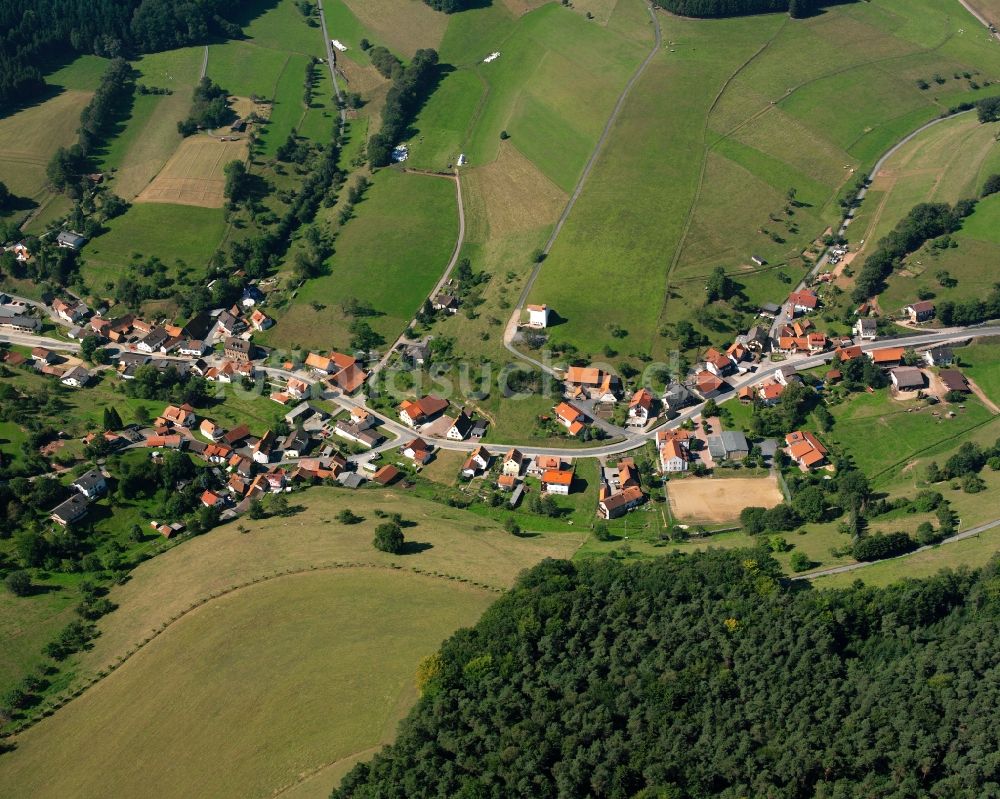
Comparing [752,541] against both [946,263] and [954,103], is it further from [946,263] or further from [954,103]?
[954,103]

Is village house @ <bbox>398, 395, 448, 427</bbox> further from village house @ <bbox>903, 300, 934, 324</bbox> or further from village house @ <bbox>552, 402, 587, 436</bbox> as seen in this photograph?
village house @ <bbox>903, 300, 934, 324</bbox>

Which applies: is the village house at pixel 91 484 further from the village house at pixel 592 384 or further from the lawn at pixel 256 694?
the village house at pixel 592 384

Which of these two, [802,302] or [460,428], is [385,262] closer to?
[460,428]

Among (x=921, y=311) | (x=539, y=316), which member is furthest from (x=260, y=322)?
(x=921, y=311)

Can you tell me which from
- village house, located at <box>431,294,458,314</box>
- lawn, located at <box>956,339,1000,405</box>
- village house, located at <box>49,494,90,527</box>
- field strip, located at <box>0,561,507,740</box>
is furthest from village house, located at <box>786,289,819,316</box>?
village house, located at <box>49,494,90,527</box>

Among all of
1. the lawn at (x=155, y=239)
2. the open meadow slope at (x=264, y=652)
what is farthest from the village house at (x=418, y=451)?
the lawn at (x=155, y=239)

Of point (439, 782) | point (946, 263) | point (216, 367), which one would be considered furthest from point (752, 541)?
point (216, 367)
